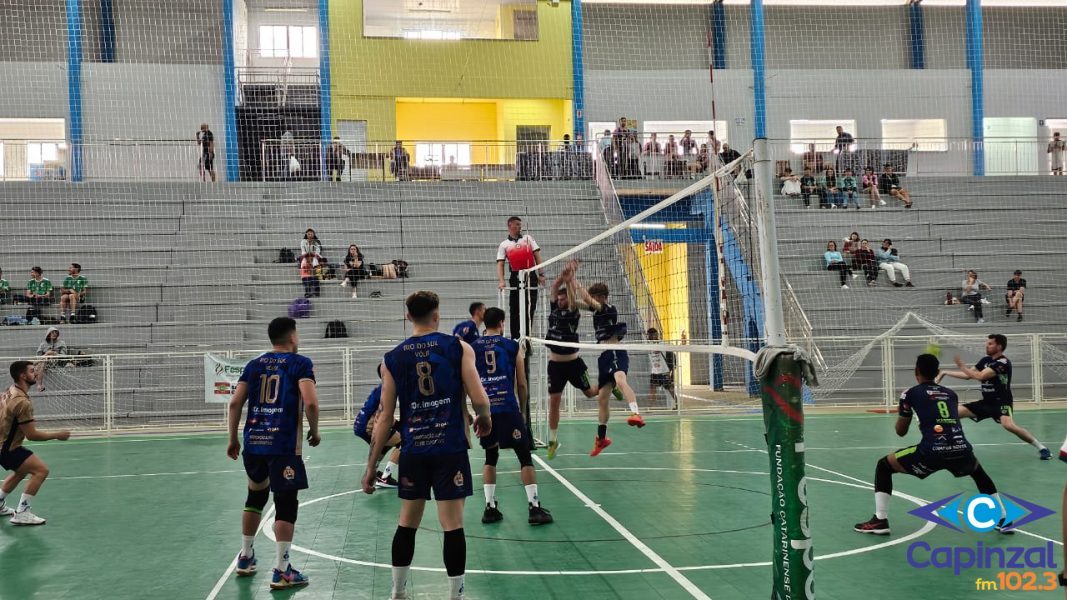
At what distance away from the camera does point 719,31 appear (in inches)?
1341

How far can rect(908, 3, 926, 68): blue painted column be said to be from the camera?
34.2 meters

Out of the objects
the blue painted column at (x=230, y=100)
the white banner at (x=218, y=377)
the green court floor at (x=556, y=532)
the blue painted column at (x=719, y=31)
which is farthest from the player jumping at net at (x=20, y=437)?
the blue painted column at (x=719, y=31)

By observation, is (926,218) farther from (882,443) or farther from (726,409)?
(882,443)

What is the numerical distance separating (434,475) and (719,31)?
31.4m

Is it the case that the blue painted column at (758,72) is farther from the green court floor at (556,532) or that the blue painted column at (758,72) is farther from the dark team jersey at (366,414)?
the dark team jersey at (366,414)

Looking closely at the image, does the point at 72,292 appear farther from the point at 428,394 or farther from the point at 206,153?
the point at 428,394

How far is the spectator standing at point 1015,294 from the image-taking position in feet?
76.0

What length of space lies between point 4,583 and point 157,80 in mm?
26591

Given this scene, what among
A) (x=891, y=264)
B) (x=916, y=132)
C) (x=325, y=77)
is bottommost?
(x=891, y=264)

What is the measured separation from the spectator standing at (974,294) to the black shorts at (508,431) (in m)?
18.3

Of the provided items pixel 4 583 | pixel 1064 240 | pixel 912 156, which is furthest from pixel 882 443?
pixel 912 156

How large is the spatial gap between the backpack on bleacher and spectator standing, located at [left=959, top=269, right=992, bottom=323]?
15.3 m

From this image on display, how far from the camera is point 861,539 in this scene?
7.63 meters

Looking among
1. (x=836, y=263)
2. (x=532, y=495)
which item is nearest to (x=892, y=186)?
(x=836, y=263)
